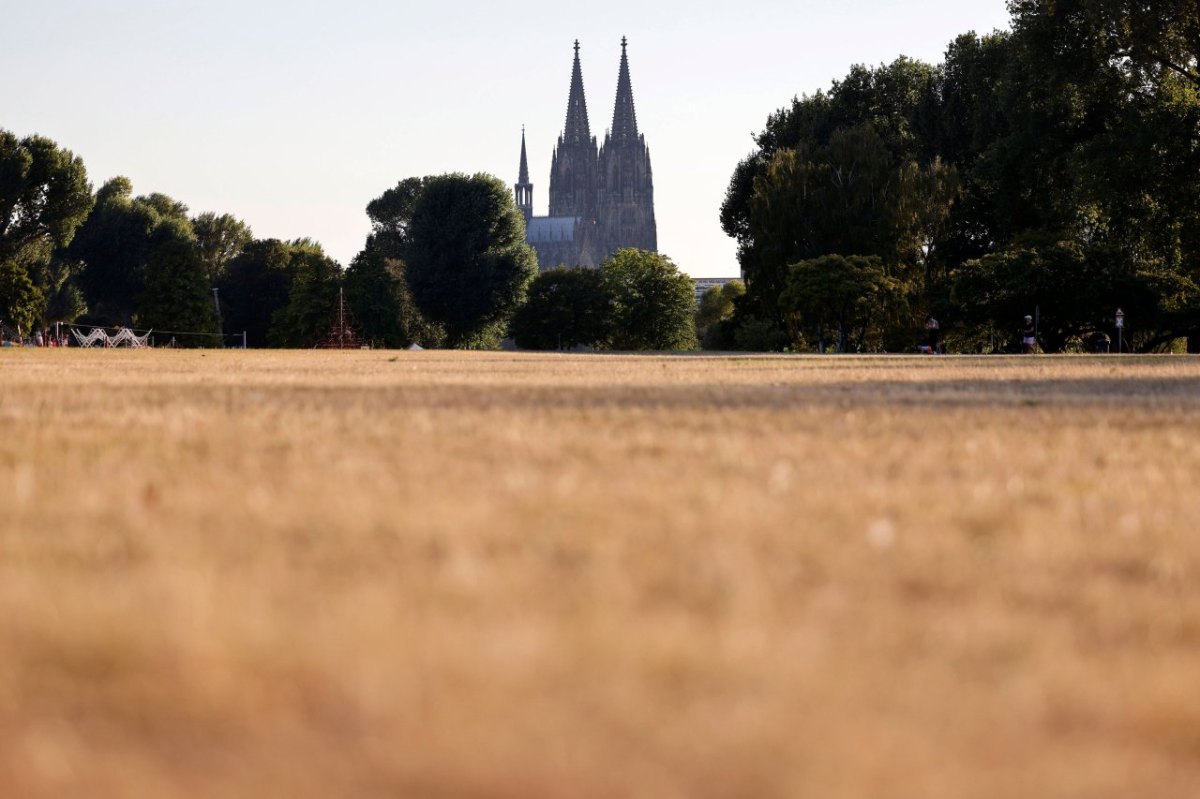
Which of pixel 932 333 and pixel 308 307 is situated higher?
pixel 308 307

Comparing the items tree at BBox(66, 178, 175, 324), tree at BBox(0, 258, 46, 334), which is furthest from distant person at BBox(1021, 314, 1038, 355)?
tree at BBox(66, 178, 175, 324)

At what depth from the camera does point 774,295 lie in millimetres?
60406

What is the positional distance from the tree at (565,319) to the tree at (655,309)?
1.98 meters

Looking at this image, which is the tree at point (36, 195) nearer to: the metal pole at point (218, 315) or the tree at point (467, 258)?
the metal pole at point (218, 315)

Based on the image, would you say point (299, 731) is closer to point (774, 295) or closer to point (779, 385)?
point (779, 385)

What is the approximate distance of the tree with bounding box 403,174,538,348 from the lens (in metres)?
93.4

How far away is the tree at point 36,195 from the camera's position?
76750mm

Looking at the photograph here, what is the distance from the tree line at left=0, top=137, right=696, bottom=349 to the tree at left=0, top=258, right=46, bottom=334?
82mm

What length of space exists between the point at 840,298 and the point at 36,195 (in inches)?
→ 1830

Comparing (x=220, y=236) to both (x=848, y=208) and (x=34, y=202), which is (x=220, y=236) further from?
(x=848, y=208)

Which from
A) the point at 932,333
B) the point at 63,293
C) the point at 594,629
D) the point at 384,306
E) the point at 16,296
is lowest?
the point at 932,333

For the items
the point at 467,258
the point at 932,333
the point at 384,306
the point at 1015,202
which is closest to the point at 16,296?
the point at 384,306

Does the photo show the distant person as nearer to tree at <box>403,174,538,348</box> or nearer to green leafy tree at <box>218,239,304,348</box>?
tree at <box>403,174,538,348</box>

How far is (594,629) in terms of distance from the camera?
2.06 meters
